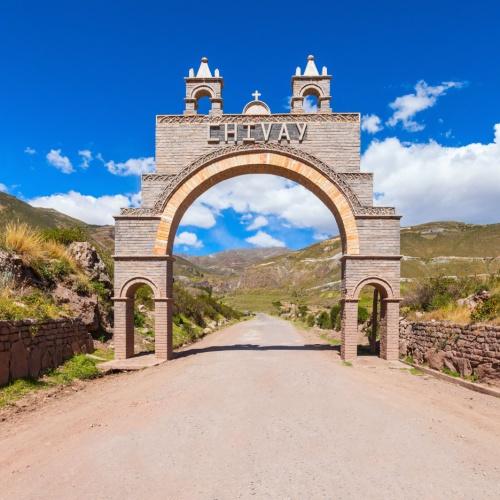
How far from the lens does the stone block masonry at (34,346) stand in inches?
326

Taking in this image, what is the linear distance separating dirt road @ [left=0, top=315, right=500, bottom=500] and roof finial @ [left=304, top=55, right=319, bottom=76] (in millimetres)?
11294

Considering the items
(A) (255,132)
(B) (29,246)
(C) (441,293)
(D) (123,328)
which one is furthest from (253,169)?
(C) (441,293)

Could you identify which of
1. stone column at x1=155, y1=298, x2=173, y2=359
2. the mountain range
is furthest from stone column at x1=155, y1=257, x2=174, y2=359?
Answer: the mountain range

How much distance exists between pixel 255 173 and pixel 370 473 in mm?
12414

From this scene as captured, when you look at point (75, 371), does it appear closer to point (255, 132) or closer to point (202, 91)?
point (255, 132)

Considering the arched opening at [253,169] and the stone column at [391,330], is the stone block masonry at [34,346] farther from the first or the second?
the stone column at [391,330]

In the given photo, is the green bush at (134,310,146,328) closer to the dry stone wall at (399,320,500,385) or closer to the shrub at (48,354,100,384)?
the shrub at (48,354,100,384)

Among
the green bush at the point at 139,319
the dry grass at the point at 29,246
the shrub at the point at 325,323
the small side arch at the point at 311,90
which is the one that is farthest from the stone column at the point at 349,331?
the shrub at the point at 325,323

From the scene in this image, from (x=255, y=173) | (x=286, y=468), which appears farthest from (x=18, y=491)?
(x=255, y=173)

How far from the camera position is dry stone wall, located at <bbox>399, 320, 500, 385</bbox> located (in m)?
9.07

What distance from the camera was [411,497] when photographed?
12.8 feet

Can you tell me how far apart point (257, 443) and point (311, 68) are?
1404 centimetres

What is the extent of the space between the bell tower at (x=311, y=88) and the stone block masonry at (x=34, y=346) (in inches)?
418

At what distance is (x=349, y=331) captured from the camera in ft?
45.7
